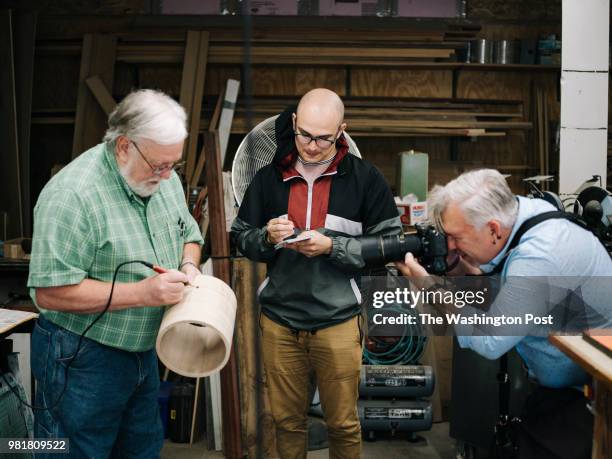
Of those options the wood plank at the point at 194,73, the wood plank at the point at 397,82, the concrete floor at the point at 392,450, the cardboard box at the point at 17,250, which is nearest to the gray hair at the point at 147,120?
the concrete floor at the point at 392,450

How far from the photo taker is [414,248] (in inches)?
82.4

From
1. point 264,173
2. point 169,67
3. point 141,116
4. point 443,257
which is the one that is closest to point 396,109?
point 169,67

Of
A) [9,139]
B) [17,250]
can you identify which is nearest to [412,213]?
[17,250]

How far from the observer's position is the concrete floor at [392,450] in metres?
3.26

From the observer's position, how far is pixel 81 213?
1.65 m

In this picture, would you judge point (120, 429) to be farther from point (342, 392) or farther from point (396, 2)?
point (396, 2)

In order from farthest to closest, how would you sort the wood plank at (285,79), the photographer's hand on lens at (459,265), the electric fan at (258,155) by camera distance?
the wood plank at (285,79), the electric fan at (258,155), the photographer's hand on lens at (459,265)

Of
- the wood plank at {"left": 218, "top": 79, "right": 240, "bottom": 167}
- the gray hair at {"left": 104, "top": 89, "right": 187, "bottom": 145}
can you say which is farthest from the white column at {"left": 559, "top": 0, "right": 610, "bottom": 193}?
the gray hair at {"left": 104, "top": 89, "right": 187, "bottom": 145}

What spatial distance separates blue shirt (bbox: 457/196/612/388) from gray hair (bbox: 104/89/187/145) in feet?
2.94

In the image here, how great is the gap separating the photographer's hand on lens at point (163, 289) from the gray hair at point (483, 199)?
2.42ft

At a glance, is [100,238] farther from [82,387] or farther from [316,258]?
[316,258]

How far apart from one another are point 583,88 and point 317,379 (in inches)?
79.1

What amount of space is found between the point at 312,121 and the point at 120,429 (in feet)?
3.49

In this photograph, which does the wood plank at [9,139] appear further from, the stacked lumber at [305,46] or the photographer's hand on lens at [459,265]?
the photographer's hand on lens at [459,265]
